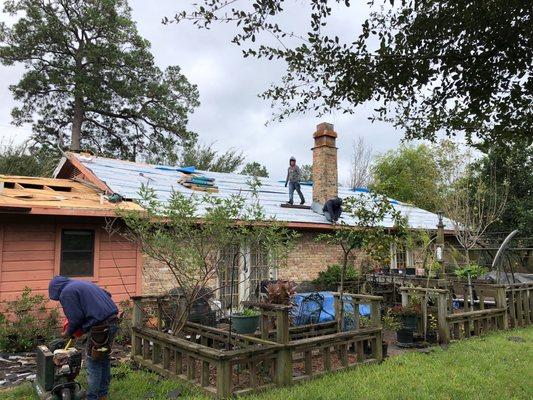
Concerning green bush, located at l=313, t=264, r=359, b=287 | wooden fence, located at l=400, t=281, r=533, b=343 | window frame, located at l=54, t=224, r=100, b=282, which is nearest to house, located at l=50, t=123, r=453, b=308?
green bush, located at l=313, t=264, r=359, b=287

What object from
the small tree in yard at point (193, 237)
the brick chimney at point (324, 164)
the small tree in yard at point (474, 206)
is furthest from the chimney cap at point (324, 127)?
the small tree in yard at point (193, 237)

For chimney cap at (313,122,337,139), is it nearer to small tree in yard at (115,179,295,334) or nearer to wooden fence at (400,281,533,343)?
wooden fence at (400,281,533,343)

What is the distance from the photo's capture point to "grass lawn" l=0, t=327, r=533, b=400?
218 inches

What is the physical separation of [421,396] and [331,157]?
1049cm

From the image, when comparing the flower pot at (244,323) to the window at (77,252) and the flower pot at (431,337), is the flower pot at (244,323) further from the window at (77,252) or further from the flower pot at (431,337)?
the flower pot at (431,337)

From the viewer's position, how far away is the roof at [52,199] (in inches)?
324

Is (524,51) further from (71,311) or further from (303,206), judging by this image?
(303,206)

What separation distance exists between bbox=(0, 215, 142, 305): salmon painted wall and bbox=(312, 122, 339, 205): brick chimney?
22.9 ft

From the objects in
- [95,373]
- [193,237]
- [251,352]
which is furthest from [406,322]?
[95,373]

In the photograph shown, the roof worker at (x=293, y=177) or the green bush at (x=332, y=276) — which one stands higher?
the roof worker at (x=293, y=177)

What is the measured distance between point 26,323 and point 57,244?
1600 mm

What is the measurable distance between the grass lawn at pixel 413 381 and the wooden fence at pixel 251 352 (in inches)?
8.3

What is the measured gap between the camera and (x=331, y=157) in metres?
15.2

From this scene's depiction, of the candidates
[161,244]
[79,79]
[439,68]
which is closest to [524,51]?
[439,68]
